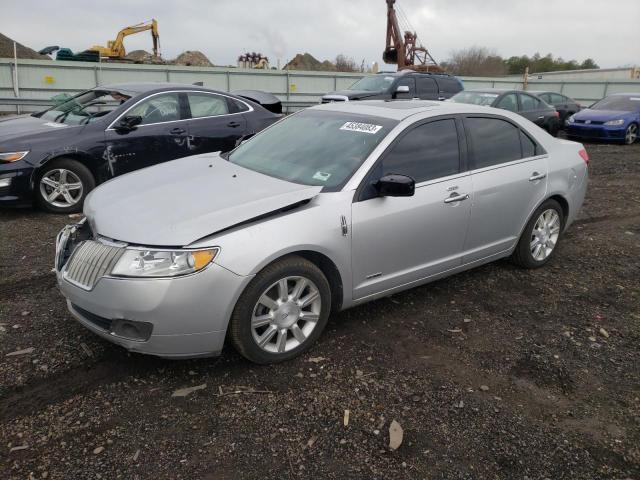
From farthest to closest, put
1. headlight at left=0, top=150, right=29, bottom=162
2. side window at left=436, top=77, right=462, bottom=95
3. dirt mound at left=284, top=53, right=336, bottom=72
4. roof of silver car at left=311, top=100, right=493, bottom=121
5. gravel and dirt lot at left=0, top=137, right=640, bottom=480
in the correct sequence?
dirt mound at left=284, top=53, right=336, bottom=72 < side window at left=436, top=77, right=462, bottom=95 < headlight at left=0, top=150, right=29, bottom=162 < roof of silver car at left=311, top=100, right=493, bottom=121 < gravel and dirt lot at left=0, top=137, right=640, bottom=480

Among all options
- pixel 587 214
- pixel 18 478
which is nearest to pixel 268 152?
pixel 18 478

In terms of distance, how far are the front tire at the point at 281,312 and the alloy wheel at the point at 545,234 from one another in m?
2.56

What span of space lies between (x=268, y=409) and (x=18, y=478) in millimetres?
Answer: 1239

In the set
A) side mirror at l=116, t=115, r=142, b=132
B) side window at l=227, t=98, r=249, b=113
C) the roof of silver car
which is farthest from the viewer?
side window at l=227, t=98, r=249, b=113

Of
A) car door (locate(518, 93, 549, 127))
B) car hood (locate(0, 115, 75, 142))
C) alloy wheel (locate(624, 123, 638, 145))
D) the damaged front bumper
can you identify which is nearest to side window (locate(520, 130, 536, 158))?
the damaged front bumper

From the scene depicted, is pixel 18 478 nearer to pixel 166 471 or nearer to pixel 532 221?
pixel 166 471

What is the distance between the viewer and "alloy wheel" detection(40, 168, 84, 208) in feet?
20.6

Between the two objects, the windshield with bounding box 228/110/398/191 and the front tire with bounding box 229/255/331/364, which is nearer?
the front tire with bounding box 229/255/331/364

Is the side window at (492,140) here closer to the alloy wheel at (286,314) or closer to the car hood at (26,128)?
the alloy wheel at (286,314)

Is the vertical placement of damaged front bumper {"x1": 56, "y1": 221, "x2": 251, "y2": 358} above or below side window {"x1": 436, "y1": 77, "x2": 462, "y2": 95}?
below

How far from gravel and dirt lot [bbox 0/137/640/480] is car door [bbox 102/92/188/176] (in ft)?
8.33

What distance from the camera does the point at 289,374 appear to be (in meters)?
3.27

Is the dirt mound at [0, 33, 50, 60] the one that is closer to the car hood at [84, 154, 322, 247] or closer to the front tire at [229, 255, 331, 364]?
the car hood at [84, 154, 322, 247]

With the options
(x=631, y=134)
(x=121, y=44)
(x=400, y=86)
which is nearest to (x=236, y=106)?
(x=400, y=86)
